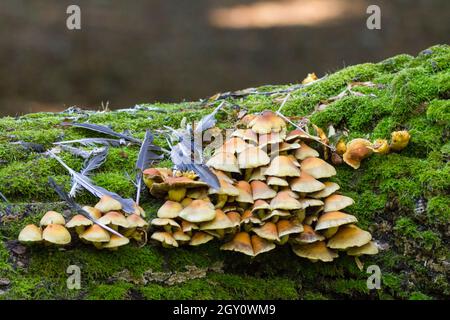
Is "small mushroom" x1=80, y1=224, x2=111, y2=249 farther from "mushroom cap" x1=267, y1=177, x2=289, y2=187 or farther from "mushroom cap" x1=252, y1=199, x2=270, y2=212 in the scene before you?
"mushroom cap" x1=267, y1=177, x2=289, y2=187

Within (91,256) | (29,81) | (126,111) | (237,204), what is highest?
(29,81)

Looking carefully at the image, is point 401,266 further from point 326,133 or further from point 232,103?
point 232,103

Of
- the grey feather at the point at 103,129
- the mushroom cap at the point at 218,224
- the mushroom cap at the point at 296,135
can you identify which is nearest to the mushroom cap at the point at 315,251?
the mushroom cap at the point at 218,224

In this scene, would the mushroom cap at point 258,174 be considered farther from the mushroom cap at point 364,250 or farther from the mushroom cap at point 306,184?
the mushroom cap at point 364,250

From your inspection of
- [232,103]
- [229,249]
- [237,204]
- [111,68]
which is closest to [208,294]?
[229,249]

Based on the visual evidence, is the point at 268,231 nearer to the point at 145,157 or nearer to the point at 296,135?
the point at 296,135

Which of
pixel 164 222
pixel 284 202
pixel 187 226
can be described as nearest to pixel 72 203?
pixel 164 222
